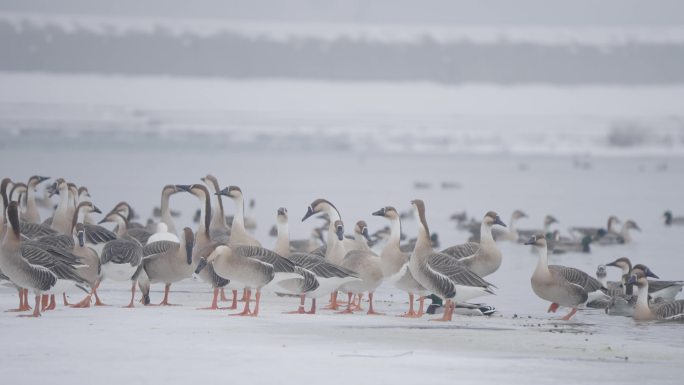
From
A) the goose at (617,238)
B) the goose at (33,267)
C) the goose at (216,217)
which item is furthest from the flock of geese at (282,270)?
the goose at (617,238)

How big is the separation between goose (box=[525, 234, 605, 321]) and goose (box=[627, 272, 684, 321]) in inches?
21.4

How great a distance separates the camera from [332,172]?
36.9 meters

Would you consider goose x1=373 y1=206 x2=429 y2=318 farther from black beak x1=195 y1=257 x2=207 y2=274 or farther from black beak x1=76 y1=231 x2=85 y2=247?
black beak x1=76 y1=231 x2=85 y2=247

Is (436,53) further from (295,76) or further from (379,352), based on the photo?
(379,352)

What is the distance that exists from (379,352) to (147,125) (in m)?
48.4

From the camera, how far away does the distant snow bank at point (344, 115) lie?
52.5 metres

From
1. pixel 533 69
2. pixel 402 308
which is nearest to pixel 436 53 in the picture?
pixel 533 69

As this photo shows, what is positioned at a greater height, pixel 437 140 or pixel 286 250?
pixel 437 140

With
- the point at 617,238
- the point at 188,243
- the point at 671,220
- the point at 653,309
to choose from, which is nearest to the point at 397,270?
the point at 188,243

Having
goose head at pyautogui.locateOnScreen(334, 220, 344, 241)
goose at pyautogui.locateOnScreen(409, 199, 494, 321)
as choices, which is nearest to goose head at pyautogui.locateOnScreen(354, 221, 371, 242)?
Result: goose head at pyautogui.locateOnScreen(334, 220, 344, 241)

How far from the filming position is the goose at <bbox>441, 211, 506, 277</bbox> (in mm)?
13672

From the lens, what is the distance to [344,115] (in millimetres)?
69312

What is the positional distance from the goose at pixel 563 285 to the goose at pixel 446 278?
90 centimetres

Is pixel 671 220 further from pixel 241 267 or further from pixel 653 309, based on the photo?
pixel 241 267
